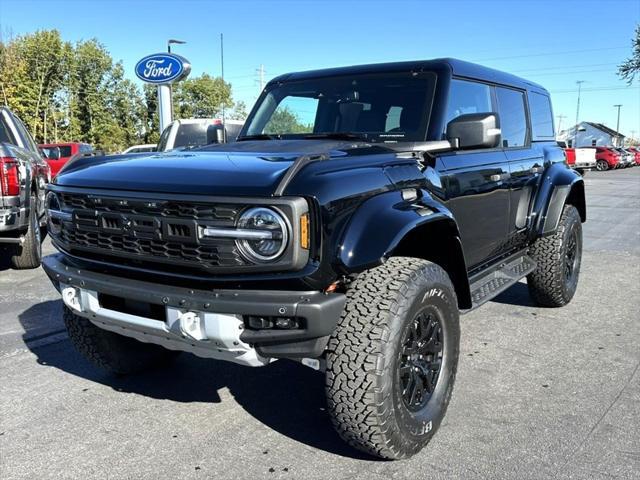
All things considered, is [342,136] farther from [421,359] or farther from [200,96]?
[200,96]

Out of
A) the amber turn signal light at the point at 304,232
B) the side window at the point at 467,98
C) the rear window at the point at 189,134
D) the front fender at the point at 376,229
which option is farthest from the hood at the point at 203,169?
the rear window at the point at 189,134

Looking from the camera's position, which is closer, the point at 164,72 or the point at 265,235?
the point at 265,235

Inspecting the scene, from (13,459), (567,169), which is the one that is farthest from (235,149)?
(567,169)

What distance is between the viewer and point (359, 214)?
2.54 meters

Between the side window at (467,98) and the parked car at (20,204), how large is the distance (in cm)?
460

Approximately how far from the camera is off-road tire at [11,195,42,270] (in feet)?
22.2

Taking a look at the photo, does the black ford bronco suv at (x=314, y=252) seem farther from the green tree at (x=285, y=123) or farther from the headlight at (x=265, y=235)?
the green tree at (x=285, y=123)

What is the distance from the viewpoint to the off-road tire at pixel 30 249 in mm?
6762

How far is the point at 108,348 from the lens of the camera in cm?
351

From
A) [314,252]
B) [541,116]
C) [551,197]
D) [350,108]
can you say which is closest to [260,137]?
[350,108]

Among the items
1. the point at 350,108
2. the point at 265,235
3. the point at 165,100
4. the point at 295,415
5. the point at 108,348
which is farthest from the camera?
the point at 165,100

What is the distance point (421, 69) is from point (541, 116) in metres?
2.20

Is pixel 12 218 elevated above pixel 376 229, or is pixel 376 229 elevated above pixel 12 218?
pixel 376 229

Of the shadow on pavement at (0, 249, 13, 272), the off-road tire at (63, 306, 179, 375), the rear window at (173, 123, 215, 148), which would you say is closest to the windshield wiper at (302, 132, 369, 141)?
the off-road tire at (63, 306, 179, 375)
